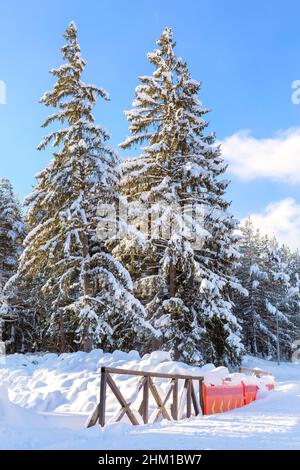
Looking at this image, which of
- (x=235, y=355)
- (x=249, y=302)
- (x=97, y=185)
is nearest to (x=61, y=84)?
(x=97, y=185)

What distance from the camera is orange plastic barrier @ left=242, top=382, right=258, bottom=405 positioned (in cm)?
1326

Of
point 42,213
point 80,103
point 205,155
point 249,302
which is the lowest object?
point 249,302

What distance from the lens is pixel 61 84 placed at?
20.1 m

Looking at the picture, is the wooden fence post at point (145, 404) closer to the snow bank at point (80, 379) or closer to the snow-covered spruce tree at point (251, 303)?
the snow bank at point (80, 379)

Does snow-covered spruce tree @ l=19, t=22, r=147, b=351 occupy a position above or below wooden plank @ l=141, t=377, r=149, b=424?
above

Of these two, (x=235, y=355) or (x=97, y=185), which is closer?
(x=97, y=185)

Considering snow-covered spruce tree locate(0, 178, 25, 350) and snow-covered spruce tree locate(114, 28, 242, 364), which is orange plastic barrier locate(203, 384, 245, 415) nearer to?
snow-covered spruce tree locate(114, 28, 242, 364)

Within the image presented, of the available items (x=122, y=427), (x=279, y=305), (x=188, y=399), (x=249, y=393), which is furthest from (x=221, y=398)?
(x=279, y=305)

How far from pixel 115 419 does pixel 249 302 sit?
3727 centimetres

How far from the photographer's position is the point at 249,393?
539 inches

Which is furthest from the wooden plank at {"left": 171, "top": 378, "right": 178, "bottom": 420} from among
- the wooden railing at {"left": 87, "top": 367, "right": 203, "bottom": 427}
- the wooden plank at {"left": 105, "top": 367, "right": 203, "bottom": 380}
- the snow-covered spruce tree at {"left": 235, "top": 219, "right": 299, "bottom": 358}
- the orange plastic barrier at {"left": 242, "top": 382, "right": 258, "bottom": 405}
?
the snow-covered spruce tree at {"left": 235, "top": 219, "right": 299, "bottom": 358}

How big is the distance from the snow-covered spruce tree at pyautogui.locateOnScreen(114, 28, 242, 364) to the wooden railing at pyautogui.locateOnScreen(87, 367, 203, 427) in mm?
7933

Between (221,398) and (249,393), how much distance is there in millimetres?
2496
